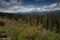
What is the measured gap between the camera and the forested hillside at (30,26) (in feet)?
12.0

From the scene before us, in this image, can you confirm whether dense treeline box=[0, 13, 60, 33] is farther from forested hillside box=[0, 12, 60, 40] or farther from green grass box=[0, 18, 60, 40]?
green grass box=[0, 18, 60, 40]

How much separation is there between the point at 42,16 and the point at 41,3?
333mm

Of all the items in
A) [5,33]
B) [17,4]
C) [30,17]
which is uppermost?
[17,4]

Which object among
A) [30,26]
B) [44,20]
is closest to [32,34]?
[30,26]

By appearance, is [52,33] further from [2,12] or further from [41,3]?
[2,12]

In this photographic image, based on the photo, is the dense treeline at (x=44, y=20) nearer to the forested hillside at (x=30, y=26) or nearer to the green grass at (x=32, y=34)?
the forested hillside at (x=30, y=26)

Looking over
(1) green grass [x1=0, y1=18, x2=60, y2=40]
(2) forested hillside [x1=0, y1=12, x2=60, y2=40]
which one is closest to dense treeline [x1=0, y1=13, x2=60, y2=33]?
(2) forested hillside [x1=0, y1=12, x2=60, y2=40]

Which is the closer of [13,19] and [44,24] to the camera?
[44,24]

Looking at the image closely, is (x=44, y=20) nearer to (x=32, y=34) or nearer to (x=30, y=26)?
(x=30, y=26)

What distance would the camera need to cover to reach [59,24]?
454 centimetres

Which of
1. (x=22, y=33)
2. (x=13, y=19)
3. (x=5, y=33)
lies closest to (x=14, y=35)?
(x=22, y=33)

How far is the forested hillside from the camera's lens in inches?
144

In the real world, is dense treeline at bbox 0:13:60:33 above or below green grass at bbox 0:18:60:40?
above

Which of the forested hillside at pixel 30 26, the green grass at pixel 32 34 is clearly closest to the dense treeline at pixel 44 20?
the forested hillside at pixel 30 26
